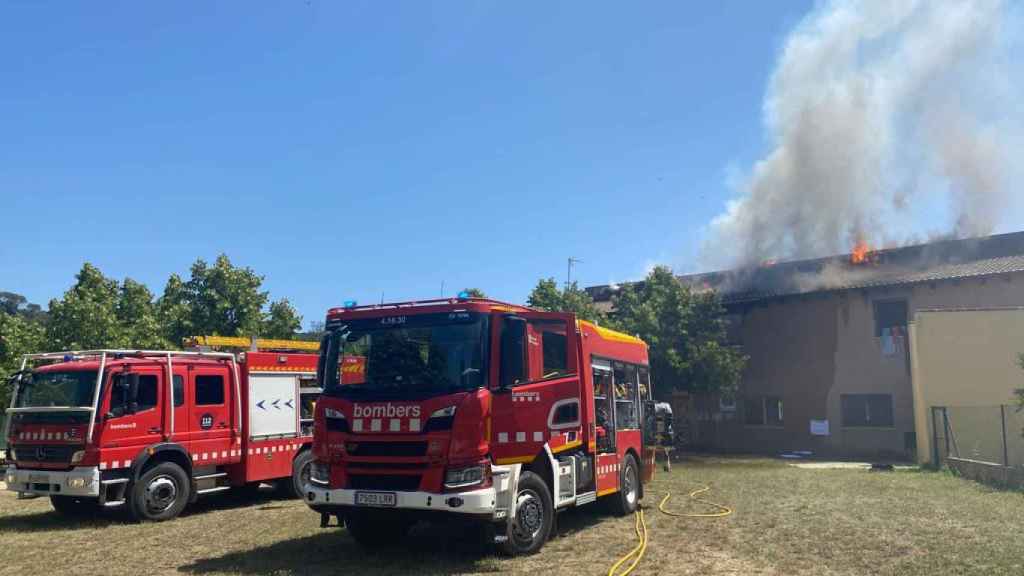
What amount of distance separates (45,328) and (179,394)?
15009 mm

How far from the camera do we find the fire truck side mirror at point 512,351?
9.13 m

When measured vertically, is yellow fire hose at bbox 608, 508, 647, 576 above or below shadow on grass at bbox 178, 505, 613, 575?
below

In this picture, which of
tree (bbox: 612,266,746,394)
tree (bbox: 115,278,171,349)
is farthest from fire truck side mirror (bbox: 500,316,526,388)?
tree (bbox: 612,266,746,394)

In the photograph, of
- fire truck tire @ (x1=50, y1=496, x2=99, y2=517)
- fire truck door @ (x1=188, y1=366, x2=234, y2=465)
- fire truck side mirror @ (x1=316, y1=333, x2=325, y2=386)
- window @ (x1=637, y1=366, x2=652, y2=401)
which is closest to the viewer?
fire truck side mirror @ (x1=316, y1=333, x2=325, y2=386)

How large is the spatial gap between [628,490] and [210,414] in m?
7.67

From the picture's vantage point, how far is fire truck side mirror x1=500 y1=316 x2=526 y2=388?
9133 millimetres

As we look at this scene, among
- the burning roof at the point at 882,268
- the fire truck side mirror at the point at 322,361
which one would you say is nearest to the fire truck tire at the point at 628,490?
the fire truck side mirror at the point at 322,361

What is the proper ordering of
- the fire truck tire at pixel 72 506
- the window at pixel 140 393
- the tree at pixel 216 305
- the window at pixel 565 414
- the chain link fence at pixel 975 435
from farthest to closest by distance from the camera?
the tree at pixel 216 305
the chain link fence at pixel 975 435
the fire truck tire at pixel 72 506
the window at pixel 140 393
the window at pixel 565 414

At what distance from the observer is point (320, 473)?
30.6 ft

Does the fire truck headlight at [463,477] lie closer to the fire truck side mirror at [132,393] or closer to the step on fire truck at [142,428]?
the step on fire truck at [142,428]

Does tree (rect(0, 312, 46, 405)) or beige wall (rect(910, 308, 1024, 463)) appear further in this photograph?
beige wall (rect(910, 308, 1024, 463))

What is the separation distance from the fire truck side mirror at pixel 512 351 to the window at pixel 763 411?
81.4 ft

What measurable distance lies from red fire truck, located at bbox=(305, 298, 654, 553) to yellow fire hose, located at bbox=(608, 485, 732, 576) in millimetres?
1102

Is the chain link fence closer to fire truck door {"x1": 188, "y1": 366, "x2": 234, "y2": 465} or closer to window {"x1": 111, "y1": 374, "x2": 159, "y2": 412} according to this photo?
fire truck door {"x1": 188, "y1": 366, "x2": 234, "y2": 465}
